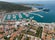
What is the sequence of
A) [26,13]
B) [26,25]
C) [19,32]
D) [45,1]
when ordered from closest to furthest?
1. [19,32]
2. [26,25]
3. [26,13]
4. [45,1]

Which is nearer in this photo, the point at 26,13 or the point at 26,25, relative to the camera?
the point at 26,25

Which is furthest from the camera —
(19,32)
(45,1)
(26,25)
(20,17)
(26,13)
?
(45,1)

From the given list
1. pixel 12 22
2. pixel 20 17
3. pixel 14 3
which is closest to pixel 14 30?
pixel 12 22

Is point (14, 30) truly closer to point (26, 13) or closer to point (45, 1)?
point (26, 13)

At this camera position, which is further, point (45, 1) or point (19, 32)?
point (45, 1)

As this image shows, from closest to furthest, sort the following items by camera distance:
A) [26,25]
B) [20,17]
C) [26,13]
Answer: [26,25] < [20,17] < [26,13]

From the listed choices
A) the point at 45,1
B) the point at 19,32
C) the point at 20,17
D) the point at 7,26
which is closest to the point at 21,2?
the point at 45,1

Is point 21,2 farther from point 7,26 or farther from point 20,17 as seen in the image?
point 7,26

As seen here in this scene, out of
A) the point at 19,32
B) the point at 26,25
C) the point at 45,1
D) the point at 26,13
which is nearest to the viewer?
the point at 19,32
